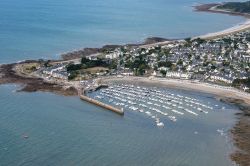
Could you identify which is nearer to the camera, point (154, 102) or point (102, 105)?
point (102, 105)

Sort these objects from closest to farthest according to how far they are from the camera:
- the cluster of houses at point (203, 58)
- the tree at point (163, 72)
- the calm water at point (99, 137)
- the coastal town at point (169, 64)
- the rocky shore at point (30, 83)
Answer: the calm water at point (99, 137), the rocky shore at point (30, 83), the coastal town at point (169, 64), the cluster of houses at point (203, 58), the tree at point (163, 72)

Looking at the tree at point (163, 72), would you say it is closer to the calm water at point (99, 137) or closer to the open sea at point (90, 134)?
the open sea at point (90, 134)

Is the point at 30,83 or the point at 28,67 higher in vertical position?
the point at 28,67

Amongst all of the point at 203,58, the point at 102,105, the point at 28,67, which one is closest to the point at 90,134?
the point at 102,105

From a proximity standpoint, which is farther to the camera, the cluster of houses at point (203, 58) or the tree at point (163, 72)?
the tree at point (163, 72)

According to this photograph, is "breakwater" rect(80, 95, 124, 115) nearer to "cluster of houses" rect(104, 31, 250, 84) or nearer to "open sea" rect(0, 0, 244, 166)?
"open sea" rect(0, 0, 244, 166)

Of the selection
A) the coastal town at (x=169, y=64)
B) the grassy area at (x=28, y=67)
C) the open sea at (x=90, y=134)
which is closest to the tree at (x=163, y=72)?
the coastal town at (x=169, y=64)

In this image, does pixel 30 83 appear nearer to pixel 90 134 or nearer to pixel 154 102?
pixel 154 102

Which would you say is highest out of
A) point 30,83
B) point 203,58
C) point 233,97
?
point 203,58
